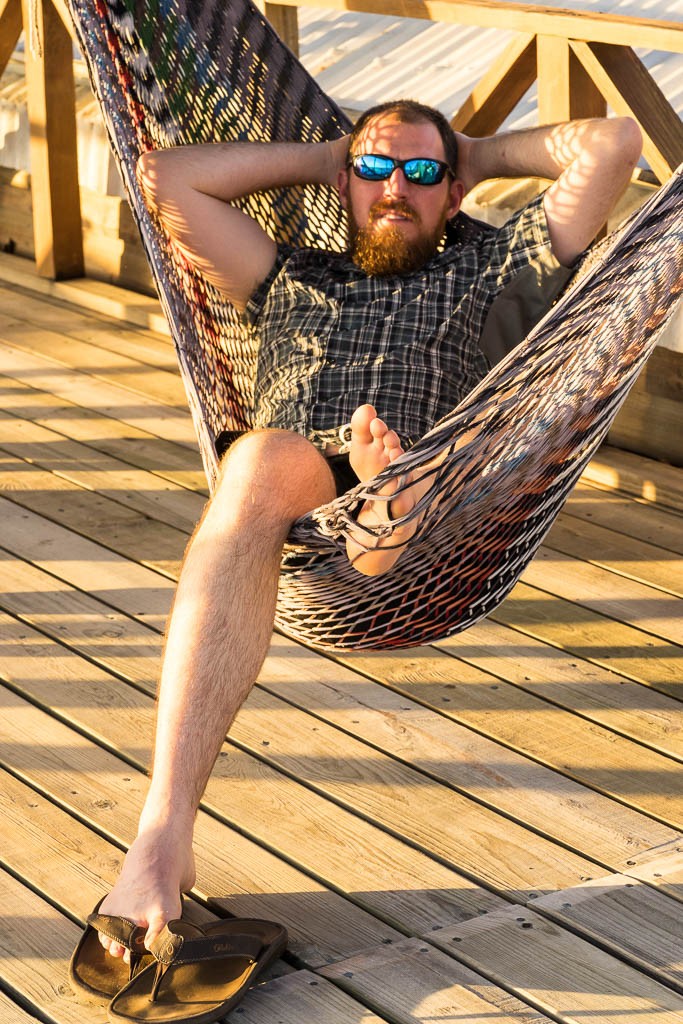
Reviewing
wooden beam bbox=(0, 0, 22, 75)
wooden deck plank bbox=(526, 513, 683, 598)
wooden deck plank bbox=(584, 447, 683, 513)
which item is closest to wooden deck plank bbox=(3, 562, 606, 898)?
wooden deck plank bbox=(526, 513, 683, 598)

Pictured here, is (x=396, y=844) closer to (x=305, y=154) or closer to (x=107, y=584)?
(x=107, y=584)

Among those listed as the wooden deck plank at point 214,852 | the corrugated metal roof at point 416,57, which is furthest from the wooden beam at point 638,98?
the wooden deck plank at point 214,852

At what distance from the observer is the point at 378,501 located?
1793mm

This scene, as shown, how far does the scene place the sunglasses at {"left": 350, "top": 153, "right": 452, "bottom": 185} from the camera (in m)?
2.41

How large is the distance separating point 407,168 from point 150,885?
123cm

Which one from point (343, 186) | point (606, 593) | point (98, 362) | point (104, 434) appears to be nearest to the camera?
point (343, 186)

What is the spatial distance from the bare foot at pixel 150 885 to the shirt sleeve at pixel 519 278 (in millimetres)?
1045

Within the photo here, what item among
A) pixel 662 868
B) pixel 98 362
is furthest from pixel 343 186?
pixel 98 362

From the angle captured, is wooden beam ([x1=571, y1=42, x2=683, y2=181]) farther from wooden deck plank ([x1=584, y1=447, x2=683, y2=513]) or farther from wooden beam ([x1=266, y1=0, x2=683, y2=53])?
wooden deck plank ([x1=584, y1=447, x2=683, y2=513])

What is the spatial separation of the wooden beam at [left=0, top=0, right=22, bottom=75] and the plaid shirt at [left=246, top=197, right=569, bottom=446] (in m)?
2.75

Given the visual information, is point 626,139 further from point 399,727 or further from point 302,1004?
point 302,1004

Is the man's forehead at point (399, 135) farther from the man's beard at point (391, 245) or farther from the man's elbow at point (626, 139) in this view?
the man's elbow at point (626, 139)

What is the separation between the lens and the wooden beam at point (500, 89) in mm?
3459

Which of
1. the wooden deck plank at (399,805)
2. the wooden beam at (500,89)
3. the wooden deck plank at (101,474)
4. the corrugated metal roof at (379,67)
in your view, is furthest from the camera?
the corrugated metal roof at (379,67)
